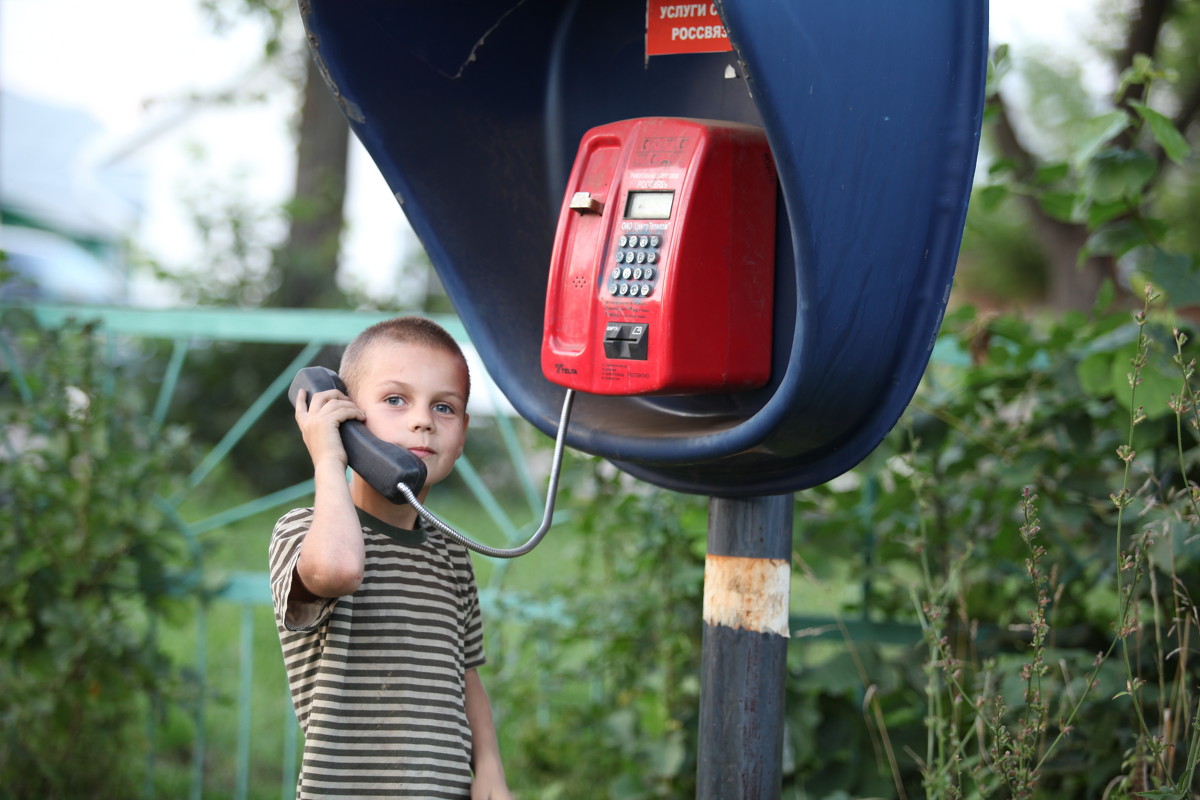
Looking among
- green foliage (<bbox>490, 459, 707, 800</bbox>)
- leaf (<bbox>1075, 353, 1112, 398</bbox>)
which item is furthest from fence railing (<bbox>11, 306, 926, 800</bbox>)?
leaf (<bbox>1075, 353, 1112, 398</bbox>)

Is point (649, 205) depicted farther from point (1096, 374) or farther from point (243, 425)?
point (243, 425)

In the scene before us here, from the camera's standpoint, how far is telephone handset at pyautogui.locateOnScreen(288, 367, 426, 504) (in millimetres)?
1205

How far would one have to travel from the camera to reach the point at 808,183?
1.15m

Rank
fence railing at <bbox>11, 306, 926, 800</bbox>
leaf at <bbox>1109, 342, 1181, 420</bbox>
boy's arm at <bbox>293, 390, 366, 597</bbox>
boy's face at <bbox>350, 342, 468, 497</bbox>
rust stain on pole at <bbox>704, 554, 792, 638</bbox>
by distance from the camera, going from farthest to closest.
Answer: fence railing at <bbox>11, 306, 926, 800</bbox> < leaf at <bbox>1109, 342, 1181, 420</bbox> < rust stain on pole at <bbox>704, 554, 792, 638</bbox> < boy's face at <bbox>350, 342, 468, 497</bbox> < boy's arm at <bbox>293, 390, 366, 597</bbox>

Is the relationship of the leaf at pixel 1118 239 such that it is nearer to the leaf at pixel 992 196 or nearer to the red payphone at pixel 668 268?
the leaf at pixel 992 196

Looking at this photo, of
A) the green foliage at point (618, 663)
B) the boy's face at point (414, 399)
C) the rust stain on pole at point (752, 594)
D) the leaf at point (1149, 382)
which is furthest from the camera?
the green foliage at point (618, 663)

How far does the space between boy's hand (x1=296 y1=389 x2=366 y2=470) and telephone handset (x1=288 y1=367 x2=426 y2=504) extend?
0.04 ft

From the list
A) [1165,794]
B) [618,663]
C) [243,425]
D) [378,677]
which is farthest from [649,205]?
[243,425]

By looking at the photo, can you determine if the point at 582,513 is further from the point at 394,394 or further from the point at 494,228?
the point at 394,394

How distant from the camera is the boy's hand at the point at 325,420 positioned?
123 cm

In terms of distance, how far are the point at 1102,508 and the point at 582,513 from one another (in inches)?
38.6

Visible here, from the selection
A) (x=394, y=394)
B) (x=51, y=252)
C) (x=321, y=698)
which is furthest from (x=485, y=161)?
(x=51, y=252)

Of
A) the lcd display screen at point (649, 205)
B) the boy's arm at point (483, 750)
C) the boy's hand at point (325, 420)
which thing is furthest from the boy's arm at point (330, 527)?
the lcd display screen at point (649, 205)

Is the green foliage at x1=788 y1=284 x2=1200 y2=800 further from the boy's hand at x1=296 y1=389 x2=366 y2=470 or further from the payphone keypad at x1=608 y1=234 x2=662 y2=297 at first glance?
the boy's hand at x1=296 y1=389 x2=366 y2=470
